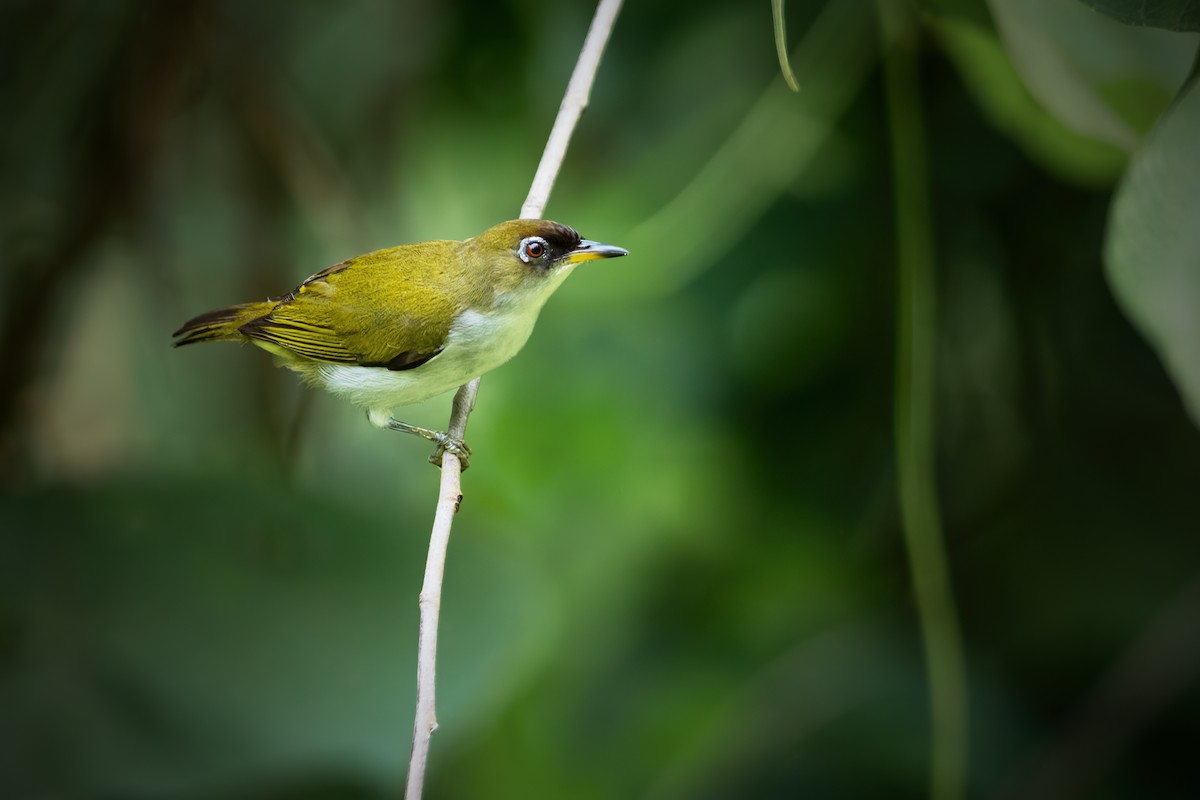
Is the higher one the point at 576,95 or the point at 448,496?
the point at 576,95

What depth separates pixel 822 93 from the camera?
197cm

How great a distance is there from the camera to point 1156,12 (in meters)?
1.29

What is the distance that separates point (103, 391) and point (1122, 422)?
9.37 feet

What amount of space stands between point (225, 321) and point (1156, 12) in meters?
1.76

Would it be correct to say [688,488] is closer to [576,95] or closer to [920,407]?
[920,407]

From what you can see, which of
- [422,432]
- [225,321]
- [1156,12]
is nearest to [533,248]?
[422,432]

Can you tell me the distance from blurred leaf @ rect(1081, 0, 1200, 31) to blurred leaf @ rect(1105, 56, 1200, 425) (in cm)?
15

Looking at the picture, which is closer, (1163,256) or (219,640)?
(1163,256)

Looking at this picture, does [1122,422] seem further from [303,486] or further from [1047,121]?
[303,486]

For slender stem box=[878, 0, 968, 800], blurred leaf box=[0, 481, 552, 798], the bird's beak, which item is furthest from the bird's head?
blurred leaf box=[0, 481, 552, 798]

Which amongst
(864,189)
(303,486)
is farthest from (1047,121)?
(303,486)

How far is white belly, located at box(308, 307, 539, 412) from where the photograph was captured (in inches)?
82.9

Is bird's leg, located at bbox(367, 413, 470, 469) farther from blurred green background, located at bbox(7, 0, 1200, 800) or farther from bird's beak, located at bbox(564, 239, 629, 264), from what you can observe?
bird's beak, located at bbox(564, 239, 629, 264)

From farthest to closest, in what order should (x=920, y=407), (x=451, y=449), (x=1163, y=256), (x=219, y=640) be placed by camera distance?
(x=219, y=640), (x=451, y=449), (x=920, y=407), (x=1163, y=256)
